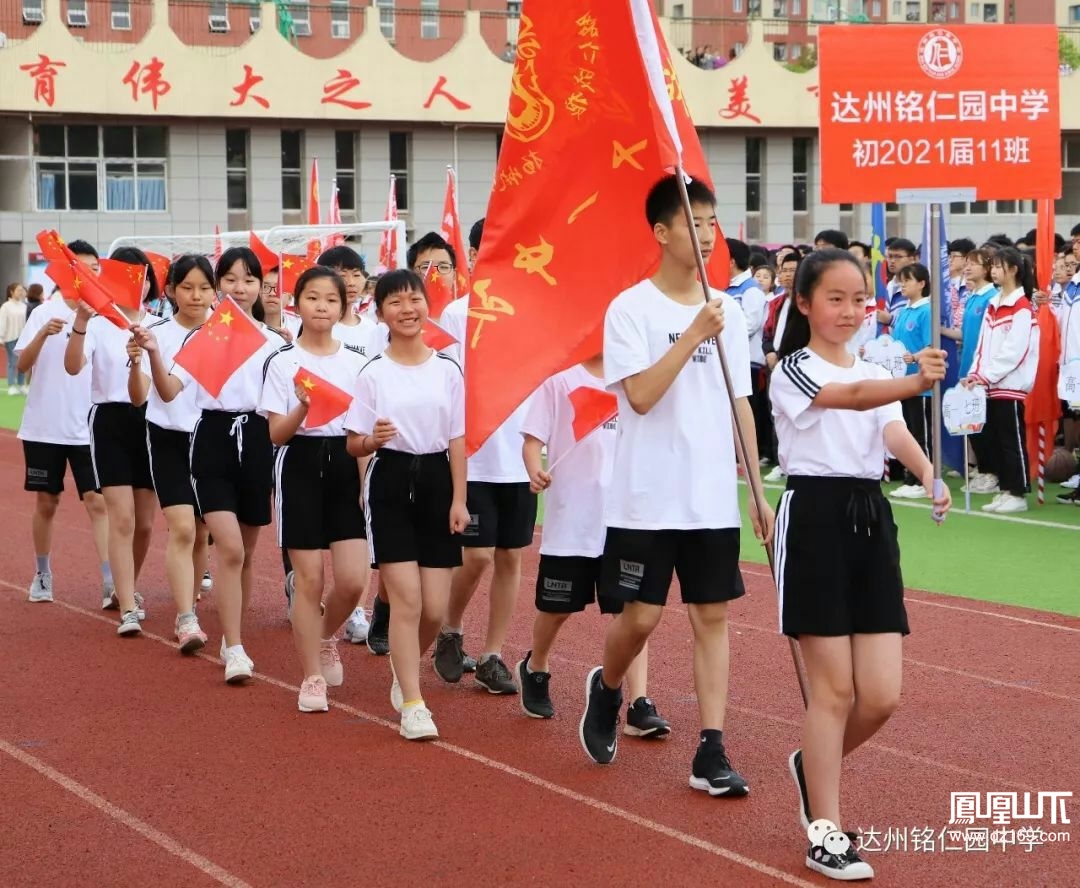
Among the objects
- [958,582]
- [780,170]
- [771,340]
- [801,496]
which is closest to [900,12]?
[780,170]

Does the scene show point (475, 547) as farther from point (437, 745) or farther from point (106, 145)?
point (106, 145)

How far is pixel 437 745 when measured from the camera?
644 centimetres

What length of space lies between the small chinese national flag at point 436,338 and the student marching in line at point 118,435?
2.10 metres

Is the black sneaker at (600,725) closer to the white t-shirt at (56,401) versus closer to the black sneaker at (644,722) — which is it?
the black sneaker at (644,722)

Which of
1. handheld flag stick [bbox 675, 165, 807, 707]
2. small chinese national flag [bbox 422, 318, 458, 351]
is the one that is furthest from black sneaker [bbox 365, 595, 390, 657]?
handheld flag stick [bbox 675, 165, 807, 707]

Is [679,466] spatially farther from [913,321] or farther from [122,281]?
[913,321]

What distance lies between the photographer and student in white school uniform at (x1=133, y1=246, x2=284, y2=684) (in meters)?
7.83

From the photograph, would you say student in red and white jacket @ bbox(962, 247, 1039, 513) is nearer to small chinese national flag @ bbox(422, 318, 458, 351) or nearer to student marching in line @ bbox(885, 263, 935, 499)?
student marching in line @ bbox(885, 263, 935, 499)

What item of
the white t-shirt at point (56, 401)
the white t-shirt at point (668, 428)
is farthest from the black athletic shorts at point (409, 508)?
the white t-shirt at point (56, 401)

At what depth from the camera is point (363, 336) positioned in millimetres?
8320

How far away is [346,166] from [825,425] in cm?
4051

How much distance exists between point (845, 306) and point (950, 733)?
2.35 m

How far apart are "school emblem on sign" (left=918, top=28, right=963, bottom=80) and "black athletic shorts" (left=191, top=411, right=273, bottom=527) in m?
6.67

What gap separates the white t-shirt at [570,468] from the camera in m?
6.63
